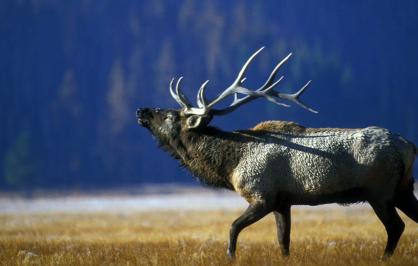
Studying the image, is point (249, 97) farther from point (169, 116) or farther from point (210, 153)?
point (169, 116)

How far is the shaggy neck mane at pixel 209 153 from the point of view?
10.9 m

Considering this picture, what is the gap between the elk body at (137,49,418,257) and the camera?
999 centimetres

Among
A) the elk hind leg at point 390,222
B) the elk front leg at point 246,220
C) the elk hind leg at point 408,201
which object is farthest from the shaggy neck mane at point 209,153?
the elk hind leg at point 408,201

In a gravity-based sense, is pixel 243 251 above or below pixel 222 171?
below

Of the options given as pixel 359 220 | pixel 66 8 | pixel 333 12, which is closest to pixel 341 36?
pixel 333 12

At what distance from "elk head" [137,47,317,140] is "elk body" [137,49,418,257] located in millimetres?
36

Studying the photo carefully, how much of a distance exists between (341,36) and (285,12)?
1302 centimetres

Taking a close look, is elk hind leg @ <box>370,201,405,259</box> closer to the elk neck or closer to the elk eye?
the elk neck

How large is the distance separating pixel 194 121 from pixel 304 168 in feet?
6.40

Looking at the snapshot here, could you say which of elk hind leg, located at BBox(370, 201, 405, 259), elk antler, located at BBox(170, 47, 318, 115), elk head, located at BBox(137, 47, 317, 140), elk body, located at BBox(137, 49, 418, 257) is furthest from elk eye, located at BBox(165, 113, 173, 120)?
elk hind leg, located at BBox(370, 201, 405, 259)

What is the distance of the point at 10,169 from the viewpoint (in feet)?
264

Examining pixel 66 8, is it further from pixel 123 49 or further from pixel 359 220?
pixel 359 220

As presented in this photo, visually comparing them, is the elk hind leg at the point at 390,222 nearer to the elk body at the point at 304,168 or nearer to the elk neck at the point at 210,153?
the elk body at the point at 304,168

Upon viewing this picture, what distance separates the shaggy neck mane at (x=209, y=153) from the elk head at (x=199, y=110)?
0.15 metres
